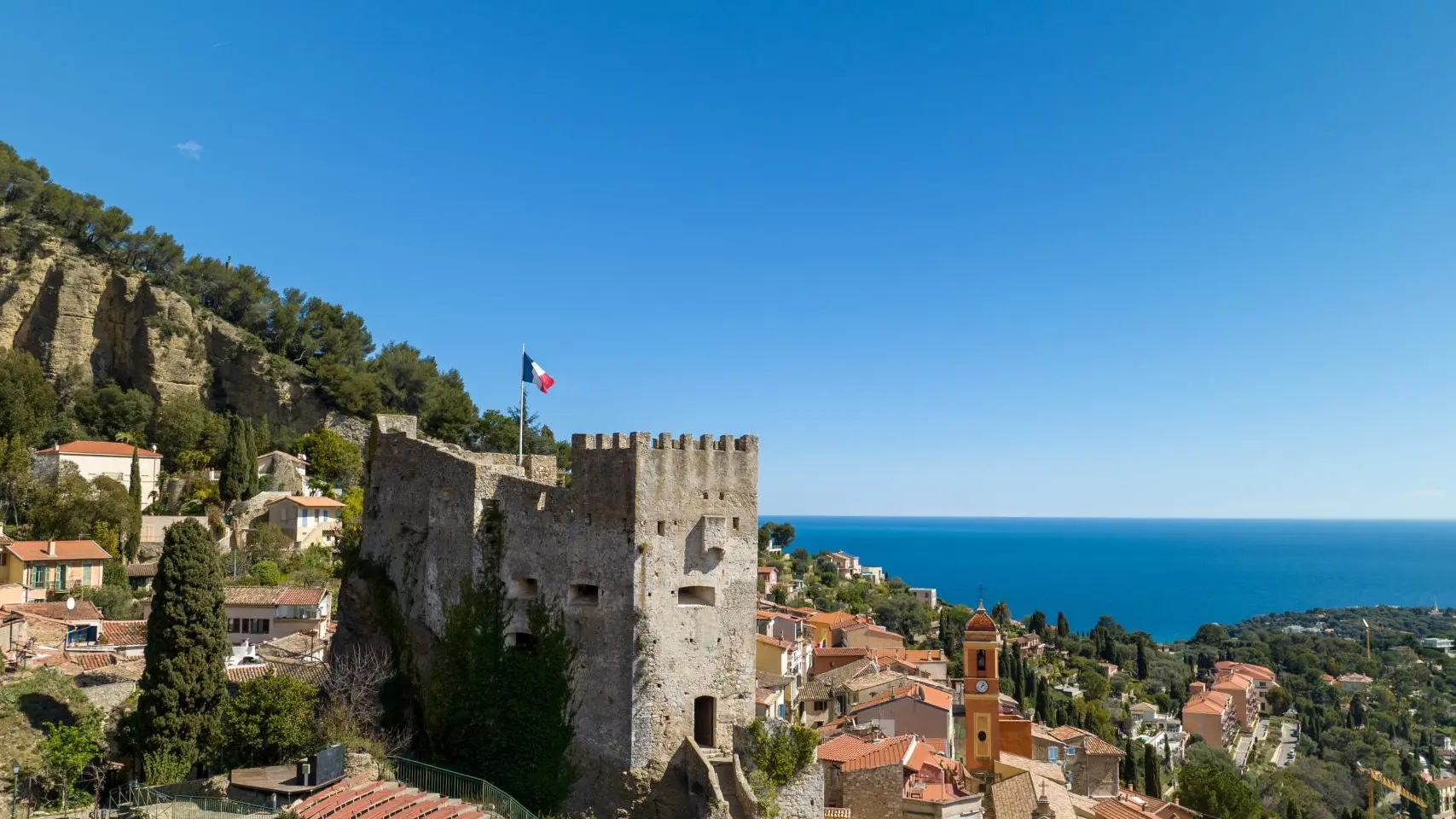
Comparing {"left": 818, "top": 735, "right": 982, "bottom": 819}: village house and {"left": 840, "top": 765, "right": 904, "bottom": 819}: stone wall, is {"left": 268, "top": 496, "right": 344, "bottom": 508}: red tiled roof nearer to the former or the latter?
{"left": 818, "top": 735, "right": 982, "bottom": 819}: village house

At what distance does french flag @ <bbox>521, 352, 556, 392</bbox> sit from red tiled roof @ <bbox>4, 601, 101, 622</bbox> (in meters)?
23.3

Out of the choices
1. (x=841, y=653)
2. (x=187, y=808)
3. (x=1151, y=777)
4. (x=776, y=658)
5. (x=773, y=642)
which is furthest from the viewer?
(x=841, y=653)

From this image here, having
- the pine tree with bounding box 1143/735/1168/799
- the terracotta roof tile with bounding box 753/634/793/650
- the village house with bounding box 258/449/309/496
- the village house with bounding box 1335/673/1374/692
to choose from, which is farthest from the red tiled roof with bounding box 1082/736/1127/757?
the village house with bounding box 1335/673/1374/692

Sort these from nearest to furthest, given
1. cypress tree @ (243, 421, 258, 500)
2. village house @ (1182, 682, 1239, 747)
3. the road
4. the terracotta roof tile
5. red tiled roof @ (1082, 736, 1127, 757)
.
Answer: red tiled roof @ (1082, 736, 1127, 757) < the terracotta roof tile < cypress tree @ (243, 421, 258, 500) < village house @ (1182, 682, 1239, 747) < the road

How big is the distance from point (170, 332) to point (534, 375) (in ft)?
187

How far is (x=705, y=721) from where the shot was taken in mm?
23875

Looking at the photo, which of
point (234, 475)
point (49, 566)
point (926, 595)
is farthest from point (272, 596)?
point (926, 595)

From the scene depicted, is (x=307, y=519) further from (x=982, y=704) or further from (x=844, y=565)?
(x=844, y=565)

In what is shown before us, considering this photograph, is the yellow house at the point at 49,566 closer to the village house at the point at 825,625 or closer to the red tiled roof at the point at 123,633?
the red tiled roof at the point at 123,633

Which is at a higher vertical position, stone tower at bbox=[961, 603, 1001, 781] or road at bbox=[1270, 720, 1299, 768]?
stone tower at bbox=[961, 603, 1001, 781]

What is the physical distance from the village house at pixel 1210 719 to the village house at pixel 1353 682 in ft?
125

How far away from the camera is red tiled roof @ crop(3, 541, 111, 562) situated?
45.2 metres

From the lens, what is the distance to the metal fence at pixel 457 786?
22.1m

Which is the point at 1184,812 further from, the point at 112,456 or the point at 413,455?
the point at 112,456
